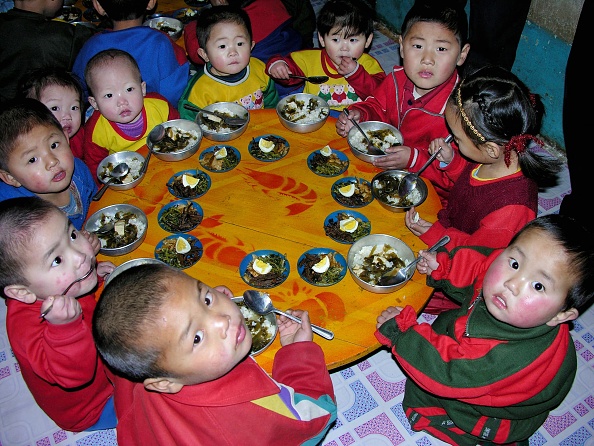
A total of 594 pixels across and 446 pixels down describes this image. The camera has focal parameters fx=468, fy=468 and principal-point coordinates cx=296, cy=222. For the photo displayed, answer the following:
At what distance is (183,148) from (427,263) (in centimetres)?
144

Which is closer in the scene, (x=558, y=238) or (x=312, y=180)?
(x=558, y=238)

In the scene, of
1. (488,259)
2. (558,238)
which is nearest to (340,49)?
(488,259)

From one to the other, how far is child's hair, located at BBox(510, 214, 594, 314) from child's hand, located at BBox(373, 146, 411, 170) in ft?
2.95

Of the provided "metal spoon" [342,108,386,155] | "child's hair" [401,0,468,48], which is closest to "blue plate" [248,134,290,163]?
"metal spoon" [342,108,386,155]

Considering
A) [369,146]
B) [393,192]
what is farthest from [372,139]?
[393,192]

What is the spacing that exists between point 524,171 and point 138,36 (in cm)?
262

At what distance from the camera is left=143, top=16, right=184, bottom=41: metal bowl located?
4016mm

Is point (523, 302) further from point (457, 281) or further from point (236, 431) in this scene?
point (236, 431)

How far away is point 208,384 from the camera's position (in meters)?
1.52

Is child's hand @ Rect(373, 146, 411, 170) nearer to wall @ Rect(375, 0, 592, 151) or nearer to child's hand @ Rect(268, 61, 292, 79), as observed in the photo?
child's hand @ Rect(268, 61, 292, 79)

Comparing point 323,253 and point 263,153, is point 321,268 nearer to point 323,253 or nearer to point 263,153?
point 323,253

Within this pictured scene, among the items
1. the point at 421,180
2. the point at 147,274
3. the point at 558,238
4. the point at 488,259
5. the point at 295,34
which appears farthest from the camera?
the point at 295,34

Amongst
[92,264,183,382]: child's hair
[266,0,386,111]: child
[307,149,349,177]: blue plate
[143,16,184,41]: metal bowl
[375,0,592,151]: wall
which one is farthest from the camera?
[143,16,184,41]: metal bowl

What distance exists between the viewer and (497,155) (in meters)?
2.16
